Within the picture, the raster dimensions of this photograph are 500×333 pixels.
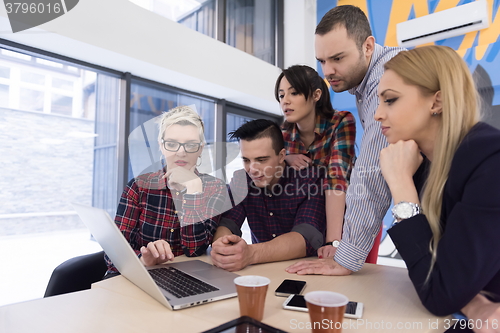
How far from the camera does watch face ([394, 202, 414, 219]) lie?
2.70 ft

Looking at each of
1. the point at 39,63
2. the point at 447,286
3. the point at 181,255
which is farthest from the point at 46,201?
the point at 447,286

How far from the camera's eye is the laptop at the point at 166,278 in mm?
751

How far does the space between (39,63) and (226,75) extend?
5.83 feet

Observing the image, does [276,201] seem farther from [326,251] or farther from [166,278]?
[166,278]

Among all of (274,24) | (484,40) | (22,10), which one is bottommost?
(22,10)

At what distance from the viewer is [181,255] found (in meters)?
1.41

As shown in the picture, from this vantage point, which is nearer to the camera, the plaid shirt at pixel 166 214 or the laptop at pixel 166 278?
the laptop at pixel 166 278

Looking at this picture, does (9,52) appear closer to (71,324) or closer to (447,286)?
(71,324)

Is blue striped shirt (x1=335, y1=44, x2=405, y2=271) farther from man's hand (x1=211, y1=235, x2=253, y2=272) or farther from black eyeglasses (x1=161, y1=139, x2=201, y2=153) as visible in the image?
black eyeglasses (x1=161, y1=139, x2=201, y2=153)

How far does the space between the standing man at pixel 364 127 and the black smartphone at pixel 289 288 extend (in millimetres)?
164

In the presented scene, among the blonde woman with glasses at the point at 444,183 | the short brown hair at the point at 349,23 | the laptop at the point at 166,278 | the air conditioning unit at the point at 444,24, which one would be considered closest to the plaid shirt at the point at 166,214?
the laptop at the point at 166,278

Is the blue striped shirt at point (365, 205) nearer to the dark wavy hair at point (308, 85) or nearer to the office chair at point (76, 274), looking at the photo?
the dark wavy hair at point (308, 85)

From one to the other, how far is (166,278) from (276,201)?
0.76 m

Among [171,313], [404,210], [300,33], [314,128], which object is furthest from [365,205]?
[300,33]
